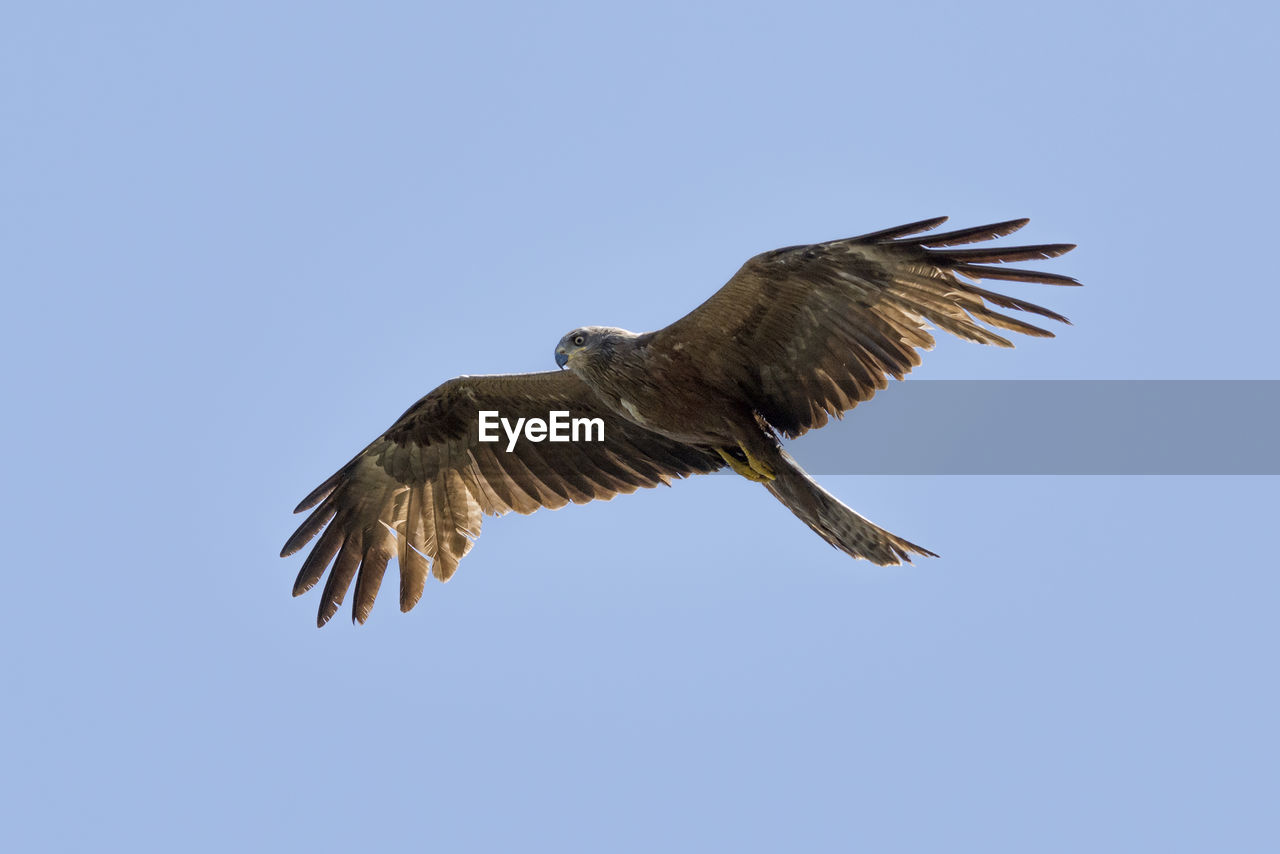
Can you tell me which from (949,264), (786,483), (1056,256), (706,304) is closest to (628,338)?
(706,304)

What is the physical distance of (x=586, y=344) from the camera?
33.4 ft

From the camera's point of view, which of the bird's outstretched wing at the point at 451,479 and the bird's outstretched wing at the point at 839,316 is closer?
the bird's outstretched wing at the point at 839,316

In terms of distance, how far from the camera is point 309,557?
37.1ft

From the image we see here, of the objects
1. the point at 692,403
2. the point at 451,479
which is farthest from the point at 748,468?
the point at 451,479

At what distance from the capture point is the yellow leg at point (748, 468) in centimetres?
1031

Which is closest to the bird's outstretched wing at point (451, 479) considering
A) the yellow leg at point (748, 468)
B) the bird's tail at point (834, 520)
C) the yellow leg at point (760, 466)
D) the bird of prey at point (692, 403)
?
the bird of prey at point (692, 403)

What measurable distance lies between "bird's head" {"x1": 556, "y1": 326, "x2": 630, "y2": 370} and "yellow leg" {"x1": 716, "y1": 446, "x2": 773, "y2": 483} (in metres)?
1.03

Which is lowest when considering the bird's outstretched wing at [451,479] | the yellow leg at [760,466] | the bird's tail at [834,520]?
the bird's tail at [834,520]

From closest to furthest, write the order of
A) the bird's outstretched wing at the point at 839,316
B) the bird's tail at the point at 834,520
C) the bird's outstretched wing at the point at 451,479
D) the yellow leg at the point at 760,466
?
the bird's outstretched wing at the point at 839,316 → the bird's tail at the point at 834,520 → the yellow leg at the point at 760,466 → the bird's outstretched wing at the point at 451,479

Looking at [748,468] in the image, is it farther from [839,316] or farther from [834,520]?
[839,316]

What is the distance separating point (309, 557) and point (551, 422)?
74.4 inches

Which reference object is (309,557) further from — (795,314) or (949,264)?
(949,264)

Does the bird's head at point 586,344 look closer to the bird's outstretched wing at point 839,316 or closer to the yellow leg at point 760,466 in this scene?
the bird's outstretched wing at point 839,316

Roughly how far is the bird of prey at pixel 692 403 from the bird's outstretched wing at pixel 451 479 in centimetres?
1
